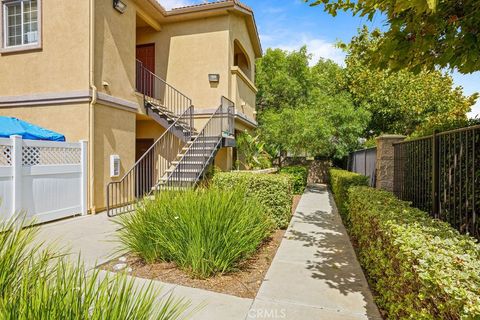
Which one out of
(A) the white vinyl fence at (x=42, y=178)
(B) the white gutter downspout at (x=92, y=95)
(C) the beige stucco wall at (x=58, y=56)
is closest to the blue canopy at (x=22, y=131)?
(A) the white vinyl fence at (x=42, y=178)

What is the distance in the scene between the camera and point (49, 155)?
748 centimetres

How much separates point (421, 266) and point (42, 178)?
27.1ft

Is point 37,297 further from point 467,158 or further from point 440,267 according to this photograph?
point 467,158

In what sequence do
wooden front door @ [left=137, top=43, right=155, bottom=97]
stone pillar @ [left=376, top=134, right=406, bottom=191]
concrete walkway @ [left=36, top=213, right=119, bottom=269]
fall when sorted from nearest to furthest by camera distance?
concrete walkway @ [left=36, top=213, right=119, bottom=269] → stone pillar @ [left=376, top=134, right=406, bottom=191] → wooden front door @ [left=137, top=43, right=155, bottom=97]

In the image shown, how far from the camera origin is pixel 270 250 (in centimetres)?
564

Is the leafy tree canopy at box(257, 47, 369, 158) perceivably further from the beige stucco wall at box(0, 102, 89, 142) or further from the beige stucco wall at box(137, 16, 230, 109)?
the beige stucco wall at box(0, 102, 89, 142)

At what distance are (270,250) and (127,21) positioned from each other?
359 inches

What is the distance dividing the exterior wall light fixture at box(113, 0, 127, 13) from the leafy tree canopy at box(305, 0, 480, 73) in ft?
26.1

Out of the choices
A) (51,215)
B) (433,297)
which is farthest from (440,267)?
(51,215)

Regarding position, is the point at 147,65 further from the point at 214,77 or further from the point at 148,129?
the point at 214,77

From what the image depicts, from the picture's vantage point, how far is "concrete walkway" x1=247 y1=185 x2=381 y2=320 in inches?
133

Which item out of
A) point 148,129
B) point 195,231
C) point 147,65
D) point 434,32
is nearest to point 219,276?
point 195,231

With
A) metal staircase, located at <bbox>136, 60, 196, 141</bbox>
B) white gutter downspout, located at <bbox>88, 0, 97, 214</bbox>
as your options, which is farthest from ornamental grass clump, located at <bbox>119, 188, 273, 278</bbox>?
metal staircase, located at <bbox>136, 60, 196, 141</bbox>

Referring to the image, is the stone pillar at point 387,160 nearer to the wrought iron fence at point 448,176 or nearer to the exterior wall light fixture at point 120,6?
the wrought iron fence at point 448,176
